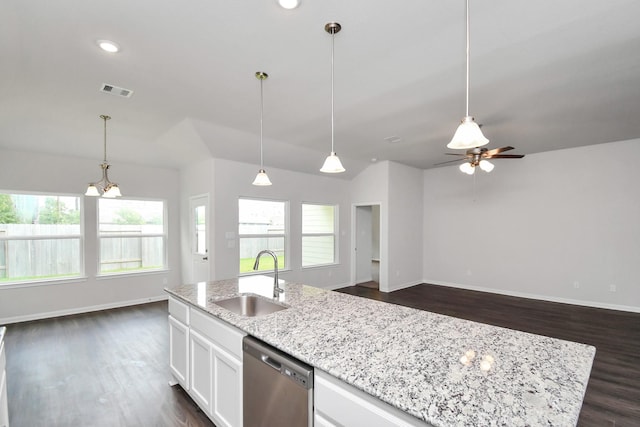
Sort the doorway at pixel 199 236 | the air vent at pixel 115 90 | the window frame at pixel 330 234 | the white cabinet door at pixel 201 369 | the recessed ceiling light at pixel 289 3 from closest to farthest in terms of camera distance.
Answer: the recessed ceiling light at pixel 289 3 → the white cabinet door at pixel 201 369 → the air vent at pixel 115 90 → the doorway at pixel 199 236 → the window frame at pixel 330 234

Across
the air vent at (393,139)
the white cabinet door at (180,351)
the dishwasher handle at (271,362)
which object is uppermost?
the air vent at (393,139)

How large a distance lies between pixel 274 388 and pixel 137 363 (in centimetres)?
257

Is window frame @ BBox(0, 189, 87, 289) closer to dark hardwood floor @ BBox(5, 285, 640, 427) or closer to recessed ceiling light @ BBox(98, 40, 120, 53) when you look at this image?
dark hardwood floor @ BBox(5, 285, 640, 427)

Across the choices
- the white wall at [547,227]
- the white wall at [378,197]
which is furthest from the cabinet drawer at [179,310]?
the white wall at [547,227]

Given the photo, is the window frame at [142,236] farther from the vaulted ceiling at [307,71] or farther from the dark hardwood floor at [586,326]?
the dark hardwood floor at [586,326]

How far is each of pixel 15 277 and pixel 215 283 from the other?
13.1 ft

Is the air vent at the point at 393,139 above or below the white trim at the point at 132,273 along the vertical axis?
above

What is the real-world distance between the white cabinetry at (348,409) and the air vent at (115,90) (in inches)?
129

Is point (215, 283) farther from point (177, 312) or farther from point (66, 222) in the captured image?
point (66, 222)

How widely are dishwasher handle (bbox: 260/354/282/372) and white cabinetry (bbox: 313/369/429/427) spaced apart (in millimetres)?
265

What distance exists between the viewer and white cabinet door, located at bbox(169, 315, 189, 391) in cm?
243

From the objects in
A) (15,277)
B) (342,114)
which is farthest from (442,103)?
(15,277)

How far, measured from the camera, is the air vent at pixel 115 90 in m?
2.93

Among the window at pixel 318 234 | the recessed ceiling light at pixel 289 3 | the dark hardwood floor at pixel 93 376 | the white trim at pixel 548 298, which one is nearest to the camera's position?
the recessed ceiling light at pixel 289 3
